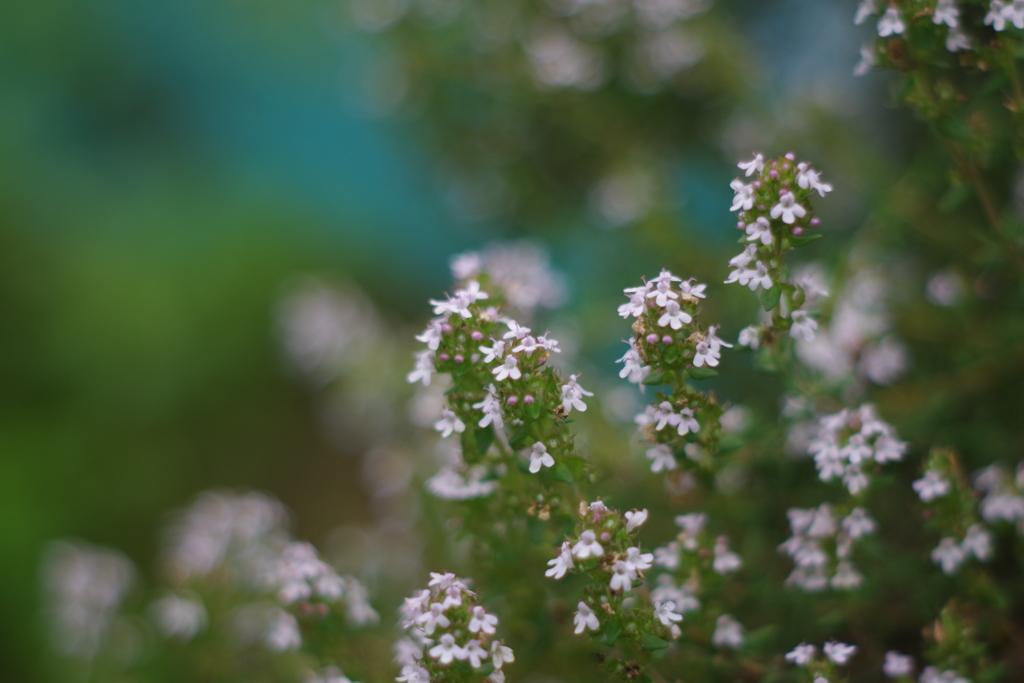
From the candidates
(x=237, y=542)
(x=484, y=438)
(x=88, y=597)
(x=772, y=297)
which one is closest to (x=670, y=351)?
(x=772, y=297)

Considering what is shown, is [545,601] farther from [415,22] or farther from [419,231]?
[419,231]

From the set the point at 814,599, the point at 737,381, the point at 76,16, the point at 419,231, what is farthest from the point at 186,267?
the point at 814,599

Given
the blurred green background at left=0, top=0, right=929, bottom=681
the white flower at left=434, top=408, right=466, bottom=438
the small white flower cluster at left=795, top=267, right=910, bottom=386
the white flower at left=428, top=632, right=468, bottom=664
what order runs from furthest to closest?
the blurred green background at left=0, top=0, right=929, bottom=681 < the small white flower cluster at left=795, top=267, right=910, bottom=386 < the white flower at left=434, top=408, right=466, bottom=438 < the white flower at left=428, top=632, right=468, bottom=664

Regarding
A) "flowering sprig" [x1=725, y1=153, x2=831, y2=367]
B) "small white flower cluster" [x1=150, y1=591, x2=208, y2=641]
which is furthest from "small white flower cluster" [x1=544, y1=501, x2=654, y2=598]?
"small white flower cluster" [x1=150, y1=591, x2=208, y2=641]

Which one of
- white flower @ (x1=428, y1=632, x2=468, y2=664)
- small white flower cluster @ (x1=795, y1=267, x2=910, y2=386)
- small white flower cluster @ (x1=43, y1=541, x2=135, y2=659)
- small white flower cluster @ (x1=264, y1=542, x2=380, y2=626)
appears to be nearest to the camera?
white flower @ (x1=428, y1=632, x2=468, y2=664)

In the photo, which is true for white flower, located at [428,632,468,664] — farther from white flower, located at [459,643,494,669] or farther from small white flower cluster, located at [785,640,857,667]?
small white flower cluster, located at [785,640,857,667]

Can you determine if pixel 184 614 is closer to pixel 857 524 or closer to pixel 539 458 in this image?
pixel 539 458

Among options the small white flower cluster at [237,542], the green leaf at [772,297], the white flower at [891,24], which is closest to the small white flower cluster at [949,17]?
the white flower at [891,24]
